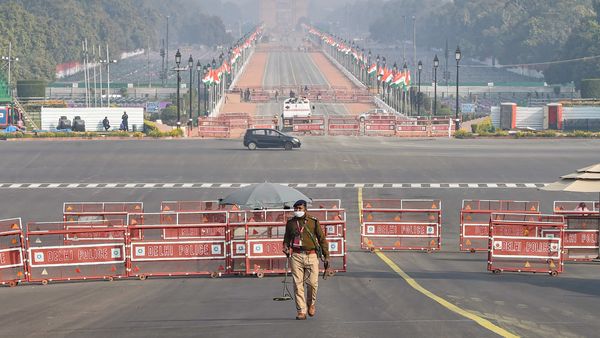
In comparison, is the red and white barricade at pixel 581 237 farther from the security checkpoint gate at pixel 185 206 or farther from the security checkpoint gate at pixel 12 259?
the security checkpoint gate at pixel 12 259

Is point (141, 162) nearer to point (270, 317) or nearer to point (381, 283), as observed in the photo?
point (381, 283)

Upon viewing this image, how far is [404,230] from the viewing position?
31375 mm

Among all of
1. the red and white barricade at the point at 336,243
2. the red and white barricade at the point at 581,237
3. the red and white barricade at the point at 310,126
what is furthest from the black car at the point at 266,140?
the red and white barricade at the point at 336,243

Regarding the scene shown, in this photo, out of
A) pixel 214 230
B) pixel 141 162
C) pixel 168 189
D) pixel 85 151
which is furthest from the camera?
pixel 85 151

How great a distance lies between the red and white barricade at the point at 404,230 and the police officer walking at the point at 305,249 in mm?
13251

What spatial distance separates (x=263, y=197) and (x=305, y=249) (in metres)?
12.5

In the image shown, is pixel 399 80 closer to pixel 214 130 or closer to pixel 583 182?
pixel 214 130

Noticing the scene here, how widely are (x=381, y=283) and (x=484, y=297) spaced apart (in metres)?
2.64

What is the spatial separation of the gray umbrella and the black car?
32679 mm

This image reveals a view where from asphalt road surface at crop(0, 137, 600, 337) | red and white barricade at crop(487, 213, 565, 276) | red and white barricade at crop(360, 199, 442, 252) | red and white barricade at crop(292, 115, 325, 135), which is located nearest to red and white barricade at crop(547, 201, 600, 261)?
asphalt road surface at crop(0, 137, 600, 337)

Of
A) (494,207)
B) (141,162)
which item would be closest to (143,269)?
(494,207)

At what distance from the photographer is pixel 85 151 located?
201ft

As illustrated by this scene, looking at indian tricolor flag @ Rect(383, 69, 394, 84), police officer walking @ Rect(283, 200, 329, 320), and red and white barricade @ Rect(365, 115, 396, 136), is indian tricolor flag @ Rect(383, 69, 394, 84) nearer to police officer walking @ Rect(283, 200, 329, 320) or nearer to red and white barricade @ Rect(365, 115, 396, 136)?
red and white barricade @ Rect(365, 115, 396, 136)

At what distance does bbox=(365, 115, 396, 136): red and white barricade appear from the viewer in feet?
254
